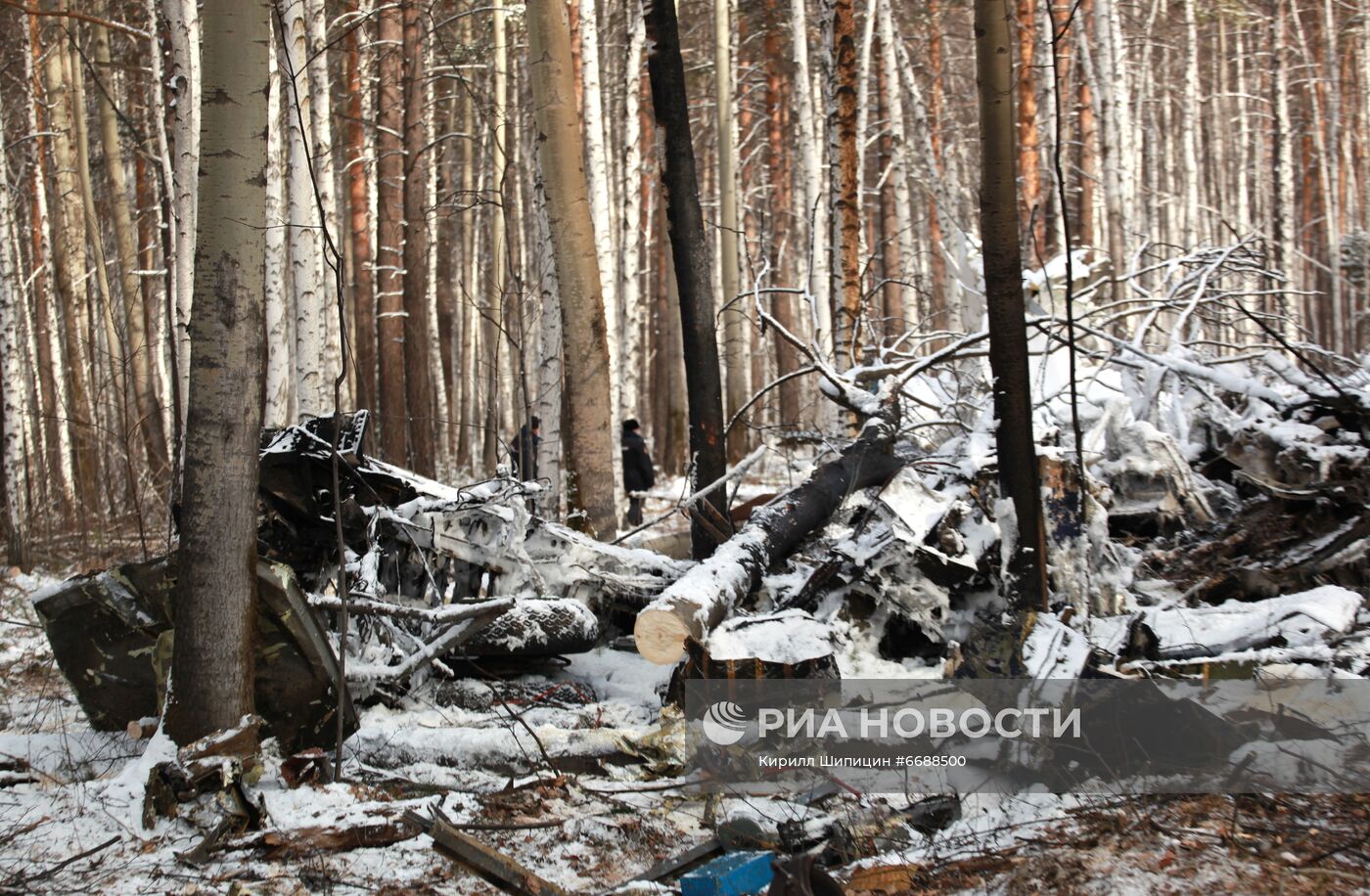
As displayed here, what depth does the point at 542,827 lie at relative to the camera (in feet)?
12.1

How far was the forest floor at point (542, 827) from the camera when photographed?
124 inches

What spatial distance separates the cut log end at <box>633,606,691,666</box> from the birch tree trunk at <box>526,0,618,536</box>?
219cm

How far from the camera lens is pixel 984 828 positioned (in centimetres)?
363

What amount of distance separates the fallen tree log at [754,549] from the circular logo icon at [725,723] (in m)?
0.30

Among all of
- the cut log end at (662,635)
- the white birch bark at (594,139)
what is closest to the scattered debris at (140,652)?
the cut log end at (662,635)

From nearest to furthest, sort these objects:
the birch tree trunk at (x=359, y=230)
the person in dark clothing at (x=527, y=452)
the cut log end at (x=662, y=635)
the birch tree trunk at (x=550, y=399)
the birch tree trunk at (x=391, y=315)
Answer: the cut log end at (x=662, y=635) < the person in dark clothing at (x=527, y=452) < the birch tree trunk at (x=550, y=399) < the birch tree trunk at (x=391, y=315) < the birch tree trunk at (x=359, y=230)

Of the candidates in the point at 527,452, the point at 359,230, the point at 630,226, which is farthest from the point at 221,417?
the point at 359,230

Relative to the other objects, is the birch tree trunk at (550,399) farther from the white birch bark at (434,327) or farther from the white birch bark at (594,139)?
the white birch bark at (434,327)

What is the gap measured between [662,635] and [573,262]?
301cm

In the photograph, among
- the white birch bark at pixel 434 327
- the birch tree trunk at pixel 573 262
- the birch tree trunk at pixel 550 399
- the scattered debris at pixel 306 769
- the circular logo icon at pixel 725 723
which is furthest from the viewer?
the white birch bark at pixel 434 327

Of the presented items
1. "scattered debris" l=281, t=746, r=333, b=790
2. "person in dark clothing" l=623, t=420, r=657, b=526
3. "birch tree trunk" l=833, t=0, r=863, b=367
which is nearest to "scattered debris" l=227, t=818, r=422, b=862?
"scattered debris" l=281, t=746, r=333, b=790

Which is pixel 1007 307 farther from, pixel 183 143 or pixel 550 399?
pixel 183 143

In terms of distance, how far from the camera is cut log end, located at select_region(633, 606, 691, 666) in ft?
14.6

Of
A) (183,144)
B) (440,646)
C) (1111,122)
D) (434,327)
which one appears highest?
(1111,122)
